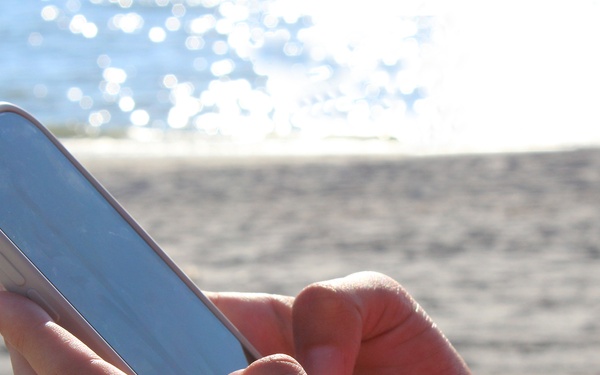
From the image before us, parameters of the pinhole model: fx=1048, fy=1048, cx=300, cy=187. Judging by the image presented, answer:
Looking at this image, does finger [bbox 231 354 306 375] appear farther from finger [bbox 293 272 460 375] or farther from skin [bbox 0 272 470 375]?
finger [bbox 293 272 460 375]

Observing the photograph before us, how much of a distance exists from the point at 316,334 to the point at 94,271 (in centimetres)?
34

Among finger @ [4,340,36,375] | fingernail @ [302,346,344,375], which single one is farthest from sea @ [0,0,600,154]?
finger @ [4,340,36,375]

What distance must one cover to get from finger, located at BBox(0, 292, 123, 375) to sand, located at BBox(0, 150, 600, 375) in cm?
271

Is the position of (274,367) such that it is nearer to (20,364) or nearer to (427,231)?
(20,364)

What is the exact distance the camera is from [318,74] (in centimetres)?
1379

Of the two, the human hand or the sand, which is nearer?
the human hand

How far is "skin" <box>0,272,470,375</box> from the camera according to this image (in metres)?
1.16

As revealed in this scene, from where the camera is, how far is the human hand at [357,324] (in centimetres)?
152

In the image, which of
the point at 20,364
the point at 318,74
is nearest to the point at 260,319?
the point at 20,364

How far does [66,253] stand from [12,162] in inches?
5.6

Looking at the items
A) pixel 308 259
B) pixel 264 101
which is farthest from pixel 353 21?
pixel 308 259

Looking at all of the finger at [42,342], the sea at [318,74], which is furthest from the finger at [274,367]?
the sea at [318,74]

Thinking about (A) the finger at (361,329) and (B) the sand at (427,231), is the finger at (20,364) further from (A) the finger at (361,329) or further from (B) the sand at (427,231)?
(B) the sand at (427,231)

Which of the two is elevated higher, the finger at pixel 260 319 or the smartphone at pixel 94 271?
the smartphone at pixel 94 271
